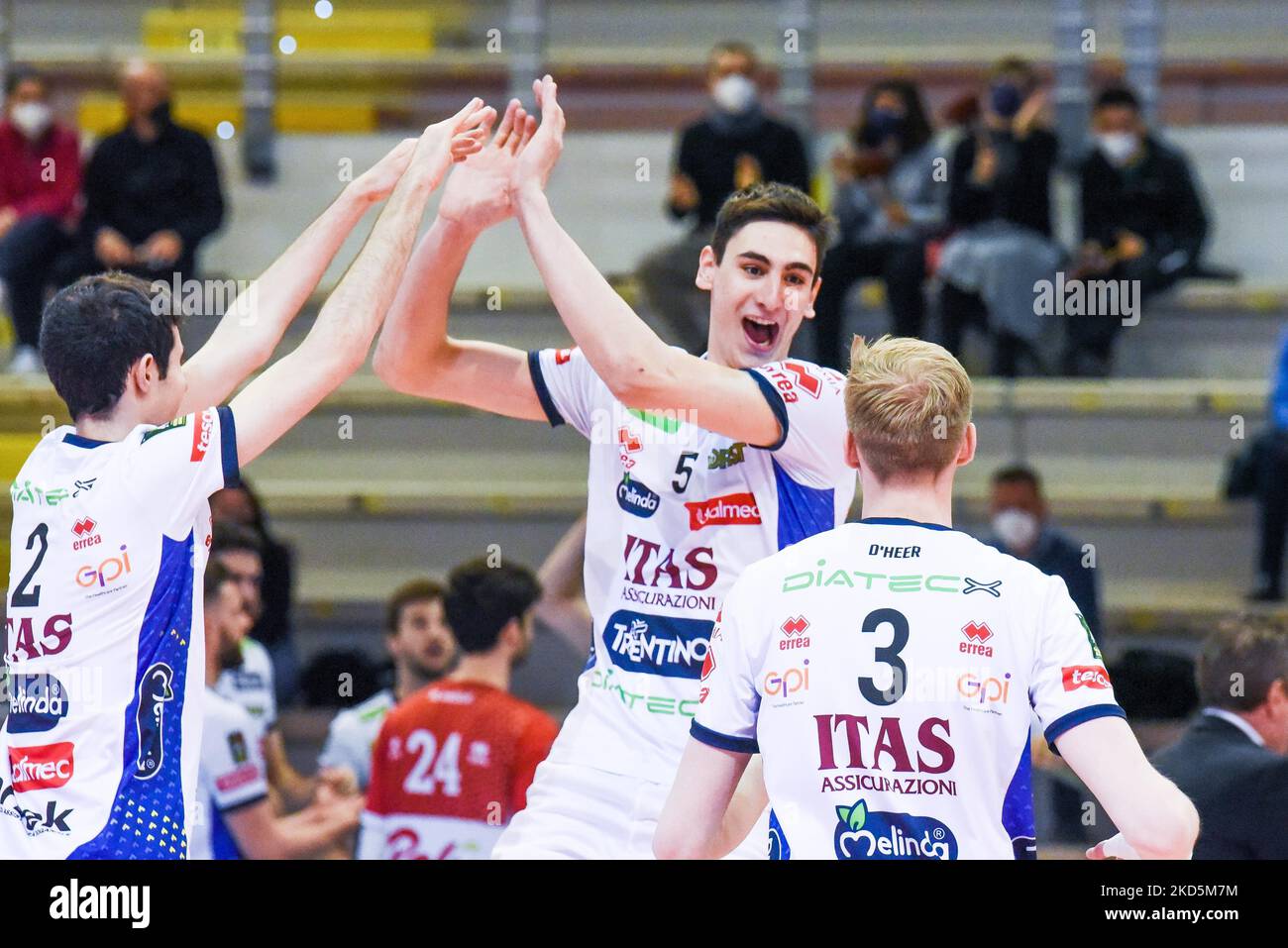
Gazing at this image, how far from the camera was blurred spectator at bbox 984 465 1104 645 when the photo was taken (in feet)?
26.3

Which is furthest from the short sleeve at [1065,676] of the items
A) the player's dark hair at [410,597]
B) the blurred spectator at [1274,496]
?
the blurred spectator at [1274,496]

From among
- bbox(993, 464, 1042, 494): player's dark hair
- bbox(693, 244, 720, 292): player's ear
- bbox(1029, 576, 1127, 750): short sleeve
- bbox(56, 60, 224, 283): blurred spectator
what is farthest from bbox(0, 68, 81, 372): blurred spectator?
bbox(1029, 576, 1127, 750): short sleeve

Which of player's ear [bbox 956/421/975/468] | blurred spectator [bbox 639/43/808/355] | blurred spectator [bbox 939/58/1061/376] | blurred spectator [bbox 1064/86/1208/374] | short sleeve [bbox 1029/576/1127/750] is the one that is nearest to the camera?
short sleeve [bbox 1029/576/1127/750]

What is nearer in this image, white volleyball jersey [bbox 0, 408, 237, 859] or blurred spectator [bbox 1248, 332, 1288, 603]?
white volleyball jersey [bbox 0, 408, 237, 859]

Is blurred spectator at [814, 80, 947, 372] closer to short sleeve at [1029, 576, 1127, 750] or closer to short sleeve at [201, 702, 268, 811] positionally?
short sleeve at [201, 702, 268, 811]

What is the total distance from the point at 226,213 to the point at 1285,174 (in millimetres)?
6309

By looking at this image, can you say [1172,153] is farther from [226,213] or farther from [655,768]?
[655,768]

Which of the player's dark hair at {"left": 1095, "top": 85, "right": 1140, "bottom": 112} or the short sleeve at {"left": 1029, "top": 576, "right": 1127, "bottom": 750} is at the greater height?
the player's dark hair at {"left": 1095, "top": 85, "right": 1140, "bottom": 112}

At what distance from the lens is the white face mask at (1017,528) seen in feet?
26.9

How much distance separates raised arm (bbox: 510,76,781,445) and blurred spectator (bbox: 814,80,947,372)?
500cm

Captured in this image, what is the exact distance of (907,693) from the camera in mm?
3006

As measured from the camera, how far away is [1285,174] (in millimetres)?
10492

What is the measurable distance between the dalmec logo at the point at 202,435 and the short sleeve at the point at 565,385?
121cm

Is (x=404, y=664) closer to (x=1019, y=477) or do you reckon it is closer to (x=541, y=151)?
(x=1019, y=477)
